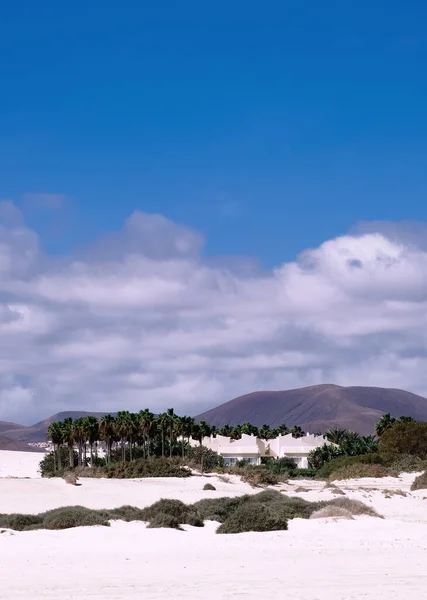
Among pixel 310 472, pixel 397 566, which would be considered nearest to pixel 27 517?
pixel 397 566

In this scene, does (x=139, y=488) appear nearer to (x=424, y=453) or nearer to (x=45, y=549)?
(x=45, y=549)

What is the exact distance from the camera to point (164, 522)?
23.8 m

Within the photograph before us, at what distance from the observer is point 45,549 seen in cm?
1898

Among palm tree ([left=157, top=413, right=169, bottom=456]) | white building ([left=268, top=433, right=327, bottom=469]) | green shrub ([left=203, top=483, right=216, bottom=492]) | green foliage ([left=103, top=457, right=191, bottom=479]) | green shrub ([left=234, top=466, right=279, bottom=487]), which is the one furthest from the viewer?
white building ([left=268, top=433, right=327, bottom=469])

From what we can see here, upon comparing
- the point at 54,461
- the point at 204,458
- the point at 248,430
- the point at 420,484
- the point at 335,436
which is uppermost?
the point at 248,430

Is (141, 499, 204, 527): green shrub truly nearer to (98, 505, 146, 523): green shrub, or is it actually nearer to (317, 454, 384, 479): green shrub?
(98, 505, 146, 523): green shrub

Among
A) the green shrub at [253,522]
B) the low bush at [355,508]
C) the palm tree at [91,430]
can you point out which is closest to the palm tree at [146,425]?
the palm tree at [91,430]

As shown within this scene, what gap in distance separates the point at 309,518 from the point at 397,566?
33.8 feet

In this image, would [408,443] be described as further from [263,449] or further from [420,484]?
[263,449]

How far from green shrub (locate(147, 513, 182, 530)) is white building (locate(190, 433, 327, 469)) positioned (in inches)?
2807

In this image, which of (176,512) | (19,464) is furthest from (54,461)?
(176,512)

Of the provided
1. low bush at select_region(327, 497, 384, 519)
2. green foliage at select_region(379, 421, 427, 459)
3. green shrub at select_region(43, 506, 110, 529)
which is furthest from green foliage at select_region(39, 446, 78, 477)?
green shrub at select_region(43, 506, 110, 529)

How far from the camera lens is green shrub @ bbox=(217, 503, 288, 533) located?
2289cm

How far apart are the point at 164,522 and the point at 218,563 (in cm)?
767
